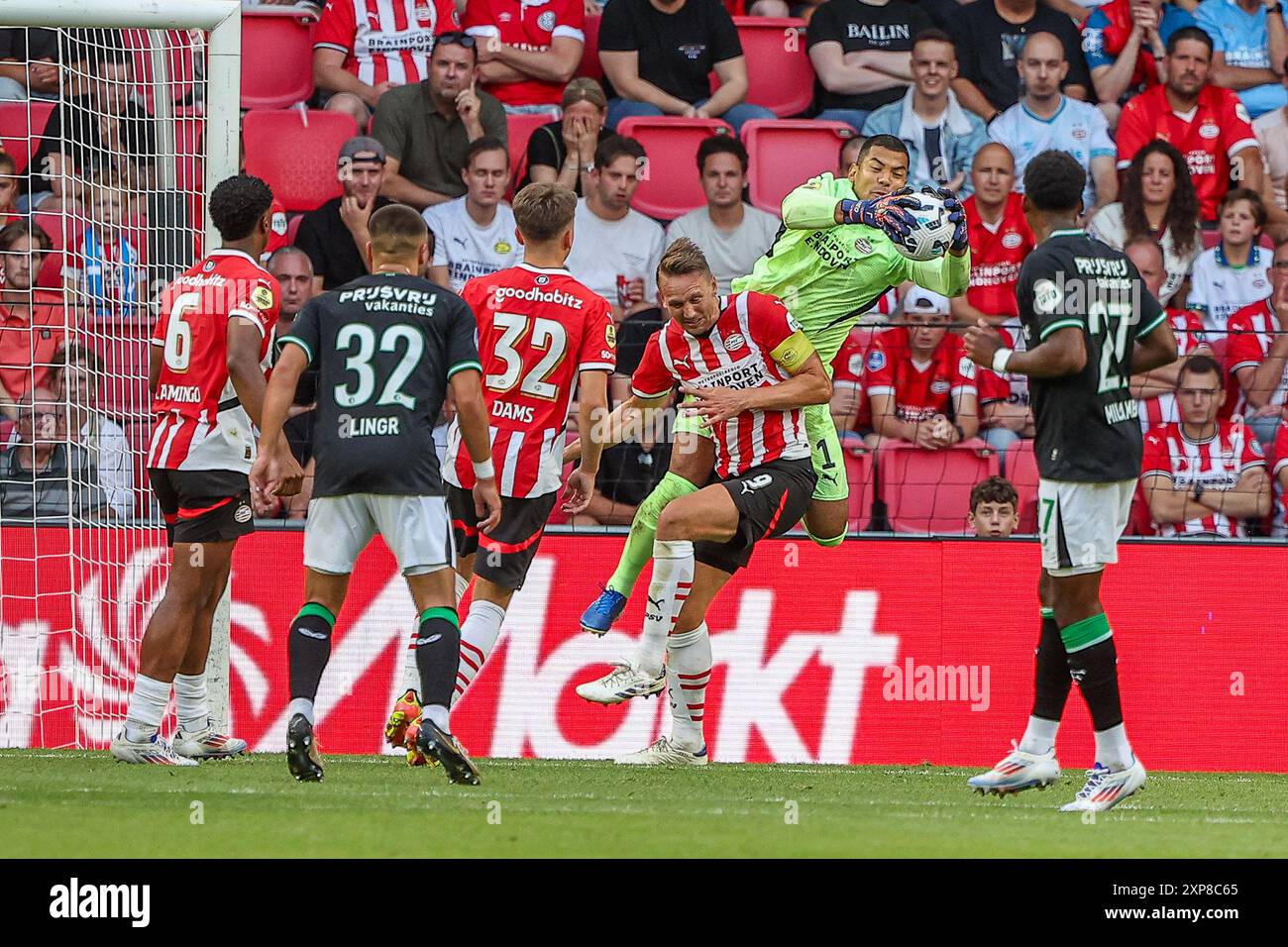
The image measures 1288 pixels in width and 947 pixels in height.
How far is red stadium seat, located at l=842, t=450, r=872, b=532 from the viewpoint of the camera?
9.68m

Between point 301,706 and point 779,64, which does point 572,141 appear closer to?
point 779,64

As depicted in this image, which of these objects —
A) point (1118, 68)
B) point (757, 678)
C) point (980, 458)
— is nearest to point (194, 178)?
point (757, 678)

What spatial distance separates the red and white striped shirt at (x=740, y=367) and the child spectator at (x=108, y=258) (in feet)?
10.1

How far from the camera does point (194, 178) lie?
28.2 ft

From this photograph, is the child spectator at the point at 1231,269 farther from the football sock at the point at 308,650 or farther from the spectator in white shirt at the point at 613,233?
the football sock at the point at 308,650

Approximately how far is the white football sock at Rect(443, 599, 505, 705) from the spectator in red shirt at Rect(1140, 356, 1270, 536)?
4.34 meters

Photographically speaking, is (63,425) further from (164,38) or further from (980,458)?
(980,458)

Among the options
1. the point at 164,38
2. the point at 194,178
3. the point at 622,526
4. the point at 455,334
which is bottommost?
the point at 622,526

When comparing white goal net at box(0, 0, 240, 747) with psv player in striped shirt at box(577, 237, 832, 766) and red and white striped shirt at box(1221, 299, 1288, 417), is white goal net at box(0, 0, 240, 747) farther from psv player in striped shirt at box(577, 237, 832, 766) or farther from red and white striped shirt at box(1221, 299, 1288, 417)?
red and white striped shirt at box(1221, 299, 1288, 417)

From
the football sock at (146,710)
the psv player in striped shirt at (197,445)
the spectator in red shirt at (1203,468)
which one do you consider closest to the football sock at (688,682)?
the psv player in striped shirt at (197,445)

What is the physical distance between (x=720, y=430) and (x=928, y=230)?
1.26 meters

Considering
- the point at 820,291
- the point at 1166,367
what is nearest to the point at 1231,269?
the point at 1166,367

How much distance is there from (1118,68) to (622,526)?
5.78m

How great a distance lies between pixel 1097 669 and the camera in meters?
5.97
